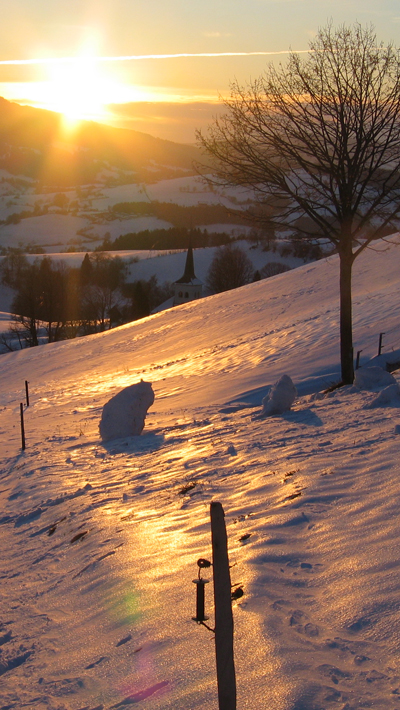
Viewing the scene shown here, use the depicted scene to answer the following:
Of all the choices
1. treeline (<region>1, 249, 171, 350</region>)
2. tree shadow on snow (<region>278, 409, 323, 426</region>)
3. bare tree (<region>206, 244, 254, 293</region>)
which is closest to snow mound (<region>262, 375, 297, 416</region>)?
tree shadow on snow (<region>278, 409, 323, 426</region>)

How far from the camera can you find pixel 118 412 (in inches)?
426

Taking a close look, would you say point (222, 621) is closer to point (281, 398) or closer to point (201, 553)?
point (201, 553)

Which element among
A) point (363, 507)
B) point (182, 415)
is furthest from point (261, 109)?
point (363, 507)

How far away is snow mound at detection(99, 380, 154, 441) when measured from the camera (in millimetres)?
10773

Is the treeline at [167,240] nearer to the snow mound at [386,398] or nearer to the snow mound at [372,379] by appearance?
the snow mound at [372,379]

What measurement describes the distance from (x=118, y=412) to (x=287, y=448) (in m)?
3.82

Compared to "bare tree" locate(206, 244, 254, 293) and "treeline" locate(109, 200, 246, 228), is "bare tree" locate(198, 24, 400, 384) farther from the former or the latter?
"treeline" locate(109, 200, 246, 228)

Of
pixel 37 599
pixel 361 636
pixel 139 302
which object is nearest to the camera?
pixel 361 636

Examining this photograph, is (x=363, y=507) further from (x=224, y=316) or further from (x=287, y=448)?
(x=224, y=316)

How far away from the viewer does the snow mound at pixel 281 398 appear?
410 inches

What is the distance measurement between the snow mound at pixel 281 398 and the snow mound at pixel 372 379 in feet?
4.42

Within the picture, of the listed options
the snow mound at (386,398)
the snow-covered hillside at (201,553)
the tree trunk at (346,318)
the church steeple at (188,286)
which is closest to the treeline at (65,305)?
the church steeple at (188,286)

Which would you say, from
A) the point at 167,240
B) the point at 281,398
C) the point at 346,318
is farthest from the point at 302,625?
the point at 167,240

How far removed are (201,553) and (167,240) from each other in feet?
472
